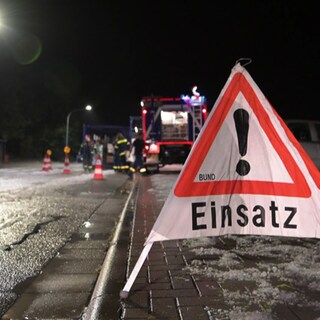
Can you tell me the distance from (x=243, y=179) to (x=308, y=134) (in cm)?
947

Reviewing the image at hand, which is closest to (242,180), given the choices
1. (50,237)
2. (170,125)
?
(50,237)

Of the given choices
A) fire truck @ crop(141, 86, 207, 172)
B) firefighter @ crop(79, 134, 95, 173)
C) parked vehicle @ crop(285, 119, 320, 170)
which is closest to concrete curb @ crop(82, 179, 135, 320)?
parked vehicle @ crop(285, 119, 320, 170)

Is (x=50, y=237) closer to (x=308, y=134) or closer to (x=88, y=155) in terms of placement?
(x=308, y=134)

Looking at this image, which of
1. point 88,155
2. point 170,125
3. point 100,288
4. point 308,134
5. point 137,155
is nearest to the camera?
point 100,288

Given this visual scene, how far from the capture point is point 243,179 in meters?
3.84

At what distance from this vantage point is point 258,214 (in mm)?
3828

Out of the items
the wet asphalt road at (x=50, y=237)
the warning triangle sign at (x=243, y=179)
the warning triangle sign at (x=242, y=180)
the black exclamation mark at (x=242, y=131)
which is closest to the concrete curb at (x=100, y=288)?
the wet asphalt road at (x=50, y=237)

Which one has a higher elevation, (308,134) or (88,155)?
(308,134)

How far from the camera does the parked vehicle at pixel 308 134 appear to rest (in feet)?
40.7

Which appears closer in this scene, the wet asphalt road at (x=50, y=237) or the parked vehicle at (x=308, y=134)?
the wet asphalt road at (x=50, y=237)

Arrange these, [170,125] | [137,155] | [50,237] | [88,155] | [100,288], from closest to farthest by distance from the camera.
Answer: [100,288], [50,237], [137,155], [170,125], [88,155]

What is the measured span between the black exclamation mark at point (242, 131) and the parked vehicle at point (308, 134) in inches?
358

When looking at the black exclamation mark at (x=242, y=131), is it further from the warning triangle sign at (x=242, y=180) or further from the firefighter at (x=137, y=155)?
the firefighter at (x=137, y=155)

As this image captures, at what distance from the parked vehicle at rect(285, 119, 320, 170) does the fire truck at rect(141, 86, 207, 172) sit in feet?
19.1
